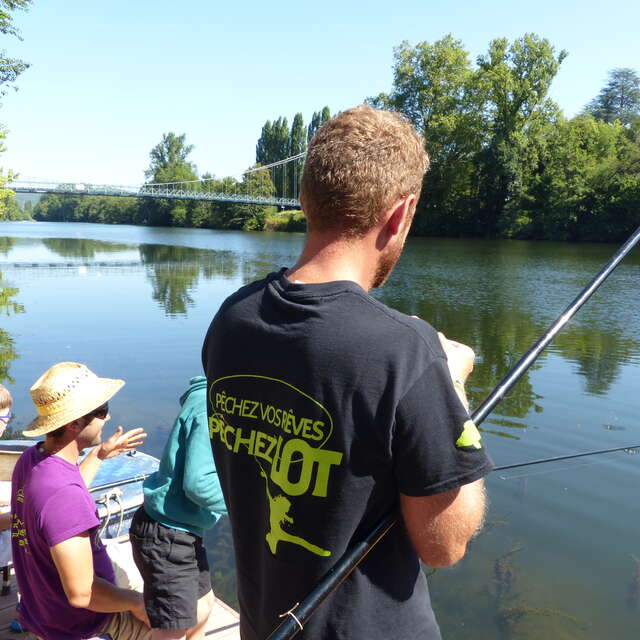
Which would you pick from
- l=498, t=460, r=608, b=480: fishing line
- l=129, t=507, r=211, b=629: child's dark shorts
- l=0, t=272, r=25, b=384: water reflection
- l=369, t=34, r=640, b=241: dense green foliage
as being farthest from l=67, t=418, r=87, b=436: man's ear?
l=369, t=34, r=640, b=241: dense green foliage

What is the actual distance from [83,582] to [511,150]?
175 feet

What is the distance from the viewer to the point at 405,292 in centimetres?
2014

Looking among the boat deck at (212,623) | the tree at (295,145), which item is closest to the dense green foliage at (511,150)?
the tree at (295,145)

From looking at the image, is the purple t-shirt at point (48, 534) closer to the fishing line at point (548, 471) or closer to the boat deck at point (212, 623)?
the boat deck at point (212, 623)

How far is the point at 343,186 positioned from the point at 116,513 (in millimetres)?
3359

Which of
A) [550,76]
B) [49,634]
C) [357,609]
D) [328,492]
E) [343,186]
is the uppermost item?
[550,76]

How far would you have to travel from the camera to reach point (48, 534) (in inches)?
80.7

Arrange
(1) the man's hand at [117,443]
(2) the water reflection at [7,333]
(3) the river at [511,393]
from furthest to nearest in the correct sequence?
1. (2) the water reflection at [7,333]
2. (3) the river at [511,393]
3. (1) the man's hand at [117,443]

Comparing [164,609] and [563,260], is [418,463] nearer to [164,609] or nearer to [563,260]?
[164,609]

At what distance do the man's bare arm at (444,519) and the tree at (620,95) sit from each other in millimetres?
85835

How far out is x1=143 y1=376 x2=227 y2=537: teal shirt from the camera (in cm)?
234

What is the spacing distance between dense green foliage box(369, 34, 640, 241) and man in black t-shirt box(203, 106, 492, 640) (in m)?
47.1

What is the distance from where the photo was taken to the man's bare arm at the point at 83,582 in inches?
81.4

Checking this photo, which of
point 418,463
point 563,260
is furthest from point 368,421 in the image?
point 563,260
